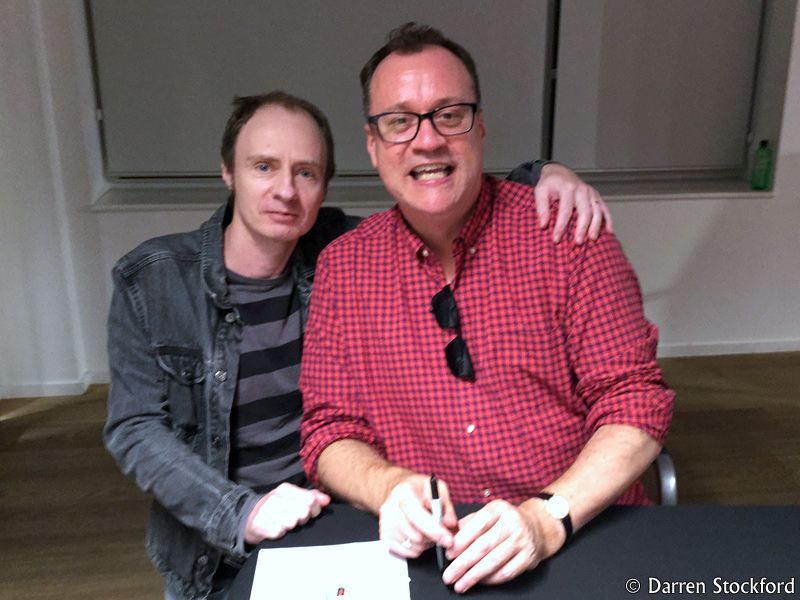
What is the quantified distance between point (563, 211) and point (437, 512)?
0.64 meters

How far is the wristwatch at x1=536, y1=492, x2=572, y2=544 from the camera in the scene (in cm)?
110

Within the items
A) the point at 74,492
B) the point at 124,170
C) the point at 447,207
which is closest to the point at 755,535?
the point at 447,207

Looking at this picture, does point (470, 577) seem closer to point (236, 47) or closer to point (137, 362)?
point (137, 362)

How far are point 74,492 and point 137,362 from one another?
1.58 metres

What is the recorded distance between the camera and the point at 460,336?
1.39 meters

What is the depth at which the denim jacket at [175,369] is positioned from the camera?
4.77ft

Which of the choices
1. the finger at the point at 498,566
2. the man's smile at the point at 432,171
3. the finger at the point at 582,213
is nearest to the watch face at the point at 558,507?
the finger at the point at 498,566

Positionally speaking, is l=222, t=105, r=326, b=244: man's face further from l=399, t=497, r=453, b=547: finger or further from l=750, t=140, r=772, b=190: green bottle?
l=750, t=140, r=772, b=190: green bottle

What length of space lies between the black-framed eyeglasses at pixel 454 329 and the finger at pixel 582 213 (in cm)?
26

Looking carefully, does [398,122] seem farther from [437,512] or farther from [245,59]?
[245,59]

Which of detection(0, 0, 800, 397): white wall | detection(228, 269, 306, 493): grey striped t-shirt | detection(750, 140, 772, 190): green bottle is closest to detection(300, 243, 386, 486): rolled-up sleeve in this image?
detection(228, 269, 306, 493): grey striped t-shirt

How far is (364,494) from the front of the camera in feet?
4.05

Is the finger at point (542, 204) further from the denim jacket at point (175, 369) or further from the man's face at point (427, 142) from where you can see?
the denim jacket at point (175, 369)

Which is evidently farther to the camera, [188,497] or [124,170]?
[124,170]
